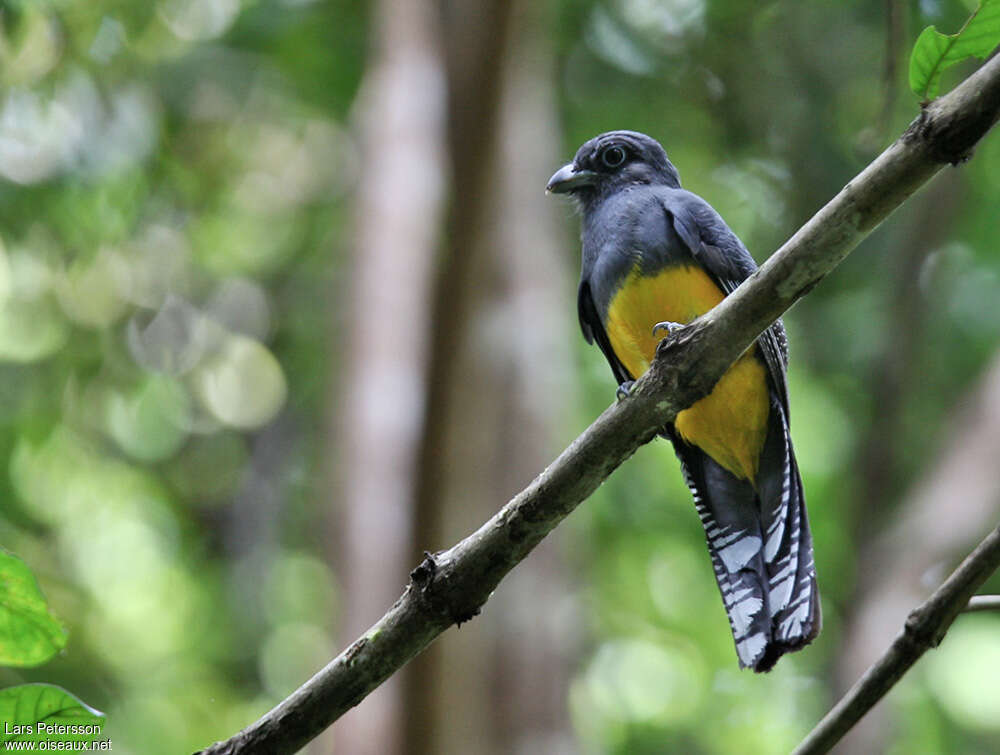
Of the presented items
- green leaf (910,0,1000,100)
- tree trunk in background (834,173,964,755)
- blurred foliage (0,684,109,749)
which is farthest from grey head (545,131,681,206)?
blurred foliage (0,684,109,749)

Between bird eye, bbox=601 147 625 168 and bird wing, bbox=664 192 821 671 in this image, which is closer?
bird wing, bbox=664 192 821 671

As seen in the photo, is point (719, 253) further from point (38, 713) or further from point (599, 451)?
point (38, 713)

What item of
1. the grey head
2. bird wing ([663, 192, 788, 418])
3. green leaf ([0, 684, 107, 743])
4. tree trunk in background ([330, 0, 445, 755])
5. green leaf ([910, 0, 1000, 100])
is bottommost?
green leaf ([0, 684, 107, 743])

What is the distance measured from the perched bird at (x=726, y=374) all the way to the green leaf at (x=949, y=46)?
4.11 ft

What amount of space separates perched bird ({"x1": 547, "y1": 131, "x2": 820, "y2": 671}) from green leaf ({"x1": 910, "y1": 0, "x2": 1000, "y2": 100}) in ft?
4.11

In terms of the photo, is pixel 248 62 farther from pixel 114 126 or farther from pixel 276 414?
pixel 276 414

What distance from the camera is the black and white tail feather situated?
268 cm

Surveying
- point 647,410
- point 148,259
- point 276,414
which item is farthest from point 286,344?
point 647,410

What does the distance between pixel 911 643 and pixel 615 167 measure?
2358 millimetres

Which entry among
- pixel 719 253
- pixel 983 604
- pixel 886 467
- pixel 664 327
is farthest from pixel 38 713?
pixel 886 467

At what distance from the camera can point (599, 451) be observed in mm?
2125

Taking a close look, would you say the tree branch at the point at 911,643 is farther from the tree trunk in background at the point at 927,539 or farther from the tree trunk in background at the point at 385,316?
the tree trunk in background at the point at 927,539

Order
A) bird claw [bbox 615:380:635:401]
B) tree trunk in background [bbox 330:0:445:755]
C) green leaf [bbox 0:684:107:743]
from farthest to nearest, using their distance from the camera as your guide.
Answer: tree trunk in background [bbox 330:0:445:755] → bird claw [bbox 615:380:635:401] → green leaf [bbox 0:684:107:743]

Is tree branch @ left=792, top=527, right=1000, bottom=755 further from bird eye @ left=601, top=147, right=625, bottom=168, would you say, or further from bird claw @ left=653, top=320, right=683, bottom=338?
Answer: bird eye @ left=601, top=147, right=625, bottom=168
